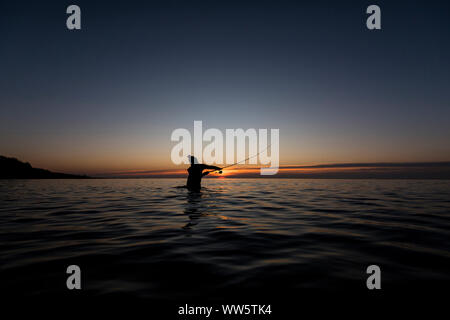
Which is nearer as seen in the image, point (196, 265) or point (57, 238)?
point (196, 265)

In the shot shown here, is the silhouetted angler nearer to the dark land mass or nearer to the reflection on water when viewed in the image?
the reflection on water

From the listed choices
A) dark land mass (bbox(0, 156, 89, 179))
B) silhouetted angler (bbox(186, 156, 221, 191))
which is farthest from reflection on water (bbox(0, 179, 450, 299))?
dark land mass (bbox(0, 156, 89, 179))

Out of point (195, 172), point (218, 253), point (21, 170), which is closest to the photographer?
point (218, 253)

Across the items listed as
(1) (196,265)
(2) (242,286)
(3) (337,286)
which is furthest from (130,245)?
(3) (337,286)

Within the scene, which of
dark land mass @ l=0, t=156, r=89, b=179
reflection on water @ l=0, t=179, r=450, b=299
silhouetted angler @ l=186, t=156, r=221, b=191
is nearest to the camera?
reflection on water @ l=0, t=179, r=450, b=299

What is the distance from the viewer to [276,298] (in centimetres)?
305

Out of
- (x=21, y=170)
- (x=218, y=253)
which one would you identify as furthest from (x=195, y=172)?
(x=21, y=170)

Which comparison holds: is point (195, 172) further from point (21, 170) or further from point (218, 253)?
point (21, 170)

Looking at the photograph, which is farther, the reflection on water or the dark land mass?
the dark land mass

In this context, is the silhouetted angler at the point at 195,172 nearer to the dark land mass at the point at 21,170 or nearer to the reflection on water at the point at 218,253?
the reflection on water at the point at 218,253

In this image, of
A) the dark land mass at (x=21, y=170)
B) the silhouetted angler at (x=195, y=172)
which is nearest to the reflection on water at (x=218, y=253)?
the silhouetted angler at (x=195, y=172)

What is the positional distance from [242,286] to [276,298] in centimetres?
53
